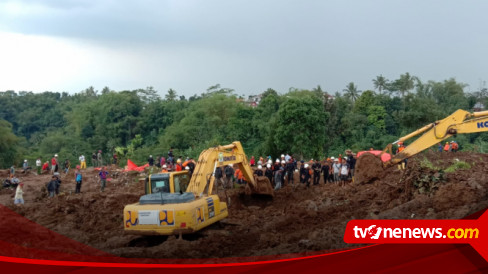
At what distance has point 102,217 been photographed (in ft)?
45.2

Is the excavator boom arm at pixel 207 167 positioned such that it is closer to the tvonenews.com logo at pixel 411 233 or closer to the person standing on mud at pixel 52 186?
the tvonenews.com logo at pixel 411 233

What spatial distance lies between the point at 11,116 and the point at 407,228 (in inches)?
2393

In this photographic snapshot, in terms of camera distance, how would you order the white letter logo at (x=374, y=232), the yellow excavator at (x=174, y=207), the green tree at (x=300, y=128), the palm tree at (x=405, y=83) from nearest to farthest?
the white letter logo at (x=374, y=232) < the yellow excavator at (x=174, y=207) < the green tree at (x=300, y=128) < the palm tree at (x=405, y=83)

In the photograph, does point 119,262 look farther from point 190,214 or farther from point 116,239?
point 116,239

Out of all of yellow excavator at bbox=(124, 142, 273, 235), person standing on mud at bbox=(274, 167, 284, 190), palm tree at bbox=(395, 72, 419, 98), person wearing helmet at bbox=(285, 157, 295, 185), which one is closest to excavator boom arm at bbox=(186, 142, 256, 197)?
yellow excavator at bbox=(124, 142, 273, 235)

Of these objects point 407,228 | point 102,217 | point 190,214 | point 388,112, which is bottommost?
point 102,217

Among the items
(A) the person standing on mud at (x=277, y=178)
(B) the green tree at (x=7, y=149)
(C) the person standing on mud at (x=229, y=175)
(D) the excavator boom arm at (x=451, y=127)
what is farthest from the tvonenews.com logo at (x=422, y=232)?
(B) the green tree at (x=7, y=149)

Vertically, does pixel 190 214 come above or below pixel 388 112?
below

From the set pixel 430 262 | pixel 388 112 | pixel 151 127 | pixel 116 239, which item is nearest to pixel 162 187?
pixel 116 239

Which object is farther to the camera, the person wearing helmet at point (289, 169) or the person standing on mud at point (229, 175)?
the person wearing helmet at point (289, 169)

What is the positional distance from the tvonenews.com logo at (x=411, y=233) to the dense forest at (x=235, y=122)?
1067 inches

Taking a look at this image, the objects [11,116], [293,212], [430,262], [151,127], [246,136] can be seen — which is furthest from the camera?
[11,116]

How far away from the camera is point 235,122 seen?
4009cm

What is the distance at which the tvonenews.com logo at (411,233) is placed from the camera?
13.9 ft
